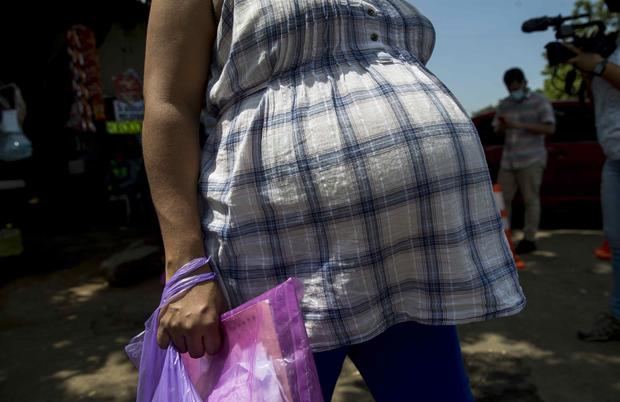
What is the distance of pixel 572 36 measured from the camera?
3074mm

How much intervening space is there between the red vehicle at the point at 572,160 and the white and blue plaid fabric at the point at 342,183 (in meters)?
6.20

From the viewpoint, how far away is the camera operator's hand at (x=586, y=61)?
2706mm

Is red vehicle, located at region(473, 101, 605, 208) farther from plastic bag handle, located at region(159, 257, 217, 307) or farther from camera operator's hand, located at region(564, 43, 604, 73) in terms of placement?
plastic bag handle, located at region(159, 257, 217, 307)

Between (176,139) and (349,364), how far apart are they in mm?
2464

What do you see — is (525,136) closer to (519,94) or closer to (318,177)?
(519,94)

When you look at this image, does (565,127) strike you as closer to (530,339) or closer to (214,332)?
(530,339)

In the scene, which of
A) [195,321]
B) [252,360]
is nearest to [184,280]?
[195,321]

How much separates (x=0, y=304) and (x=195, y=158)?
4.61 metres

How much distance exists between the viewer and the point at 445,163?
98 centimetres

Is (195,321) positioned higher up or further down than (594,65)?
further down

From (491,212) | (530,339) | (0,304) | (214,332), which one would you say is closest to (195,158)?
(214,332)

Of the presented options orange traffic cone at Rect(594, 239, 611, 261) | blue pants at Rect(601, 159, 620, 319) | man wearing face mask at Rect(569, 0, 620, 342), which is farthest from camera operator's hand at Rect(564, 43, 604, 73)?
orange traffic cone at Rect(594, 239, 611, 261)

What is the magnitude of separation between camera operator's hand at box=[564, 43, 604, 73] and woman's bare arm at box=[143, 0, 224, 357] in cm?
233

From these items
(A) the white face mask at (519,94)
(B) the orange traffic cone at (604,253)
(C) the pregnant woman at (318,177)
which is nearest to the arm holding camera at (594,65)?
(C) the pregnant woman at (318,177)
